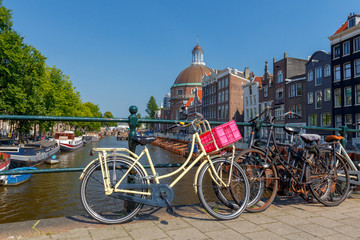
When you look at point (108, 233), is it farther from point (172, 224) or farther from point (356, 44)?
point (356, 44)

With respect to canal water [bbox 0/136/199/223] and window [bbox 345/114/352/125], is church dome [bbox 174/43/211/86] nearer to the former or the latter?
window [bbox 345/114/352/125]

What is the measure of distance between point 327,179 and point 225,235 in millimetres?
2201

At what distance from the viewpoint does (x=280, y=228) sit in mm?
3178

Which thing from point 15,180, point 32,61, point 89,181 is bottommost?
point 15,180

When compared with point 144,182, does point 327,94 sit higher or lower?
higher

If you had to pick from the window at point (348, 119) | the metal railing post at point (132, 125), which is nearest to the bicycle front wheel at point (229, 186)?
the metal railing post at point (132, 125)

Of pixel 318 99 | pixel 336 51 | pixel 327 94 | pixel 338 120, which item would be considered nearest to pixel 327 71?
pixel 336 51

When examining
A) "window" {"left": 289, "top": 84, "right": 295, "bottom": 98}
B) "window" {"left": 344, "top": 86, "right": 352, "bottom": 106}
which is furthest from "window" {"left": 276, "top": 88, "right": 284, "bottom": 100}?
"window" {"left": 344, "top": 86, "right": 352, "bottom": 106}

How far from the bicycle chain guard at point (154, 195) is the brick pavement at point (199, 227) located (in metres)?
0.23

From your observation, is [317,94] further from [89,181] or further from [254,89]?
[89,181]

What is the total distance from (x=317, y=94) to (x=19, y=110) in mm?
29928

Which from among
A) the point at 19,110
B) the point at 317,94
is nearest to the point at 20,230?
the point at 19,110

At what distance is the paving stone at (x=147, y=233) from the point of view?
9.40ft

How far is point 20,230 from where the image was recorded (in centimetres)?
296
